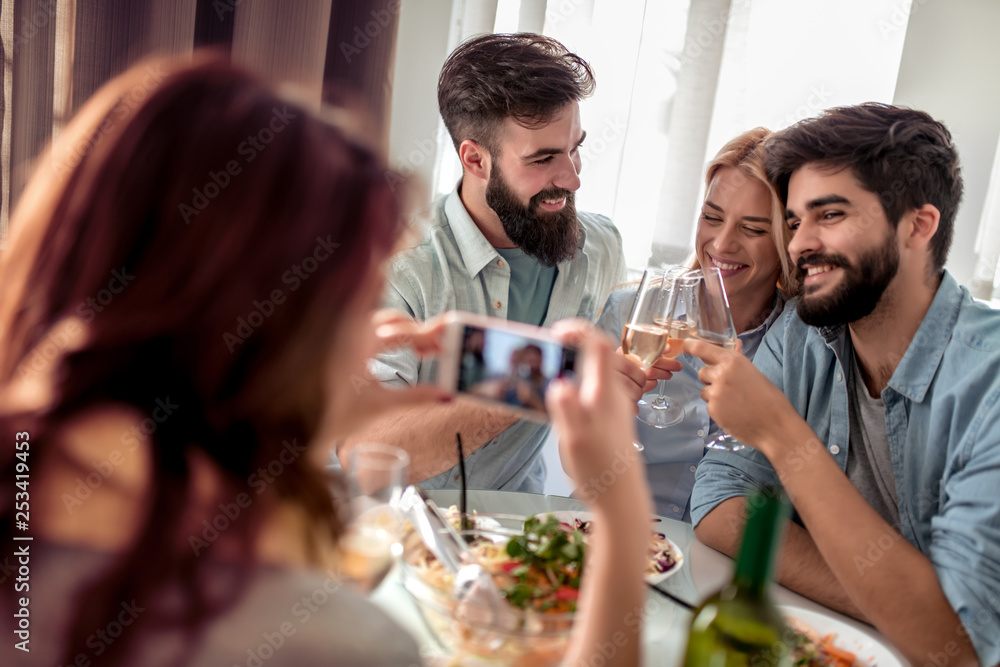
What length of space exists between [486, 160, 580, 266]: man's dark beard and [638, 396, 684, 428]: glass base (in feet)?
1.86

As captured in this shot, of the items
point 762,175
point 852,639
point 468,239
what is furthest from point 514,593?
point 762,175

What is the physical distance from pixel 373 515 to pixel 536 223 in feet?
4.36

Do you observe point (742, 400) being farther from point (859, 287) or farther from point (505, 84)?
point (505, 84)

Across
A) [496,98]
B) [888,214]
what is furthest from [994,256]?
[496,98]

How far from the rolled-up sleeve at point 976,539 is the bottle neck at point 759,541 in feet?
2.32

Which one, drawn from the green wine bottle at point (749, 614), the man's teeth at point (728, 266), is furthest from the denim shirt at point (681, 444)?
the green wine bottle at point (749, 614)

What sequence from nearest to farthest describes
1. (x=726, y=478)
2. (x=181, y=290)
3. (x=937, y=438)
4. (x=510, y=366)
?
1. (x=181, y=290)
2. (x=510, y=366)
3. (x=937, y=438)
4. (x=726, y=478)

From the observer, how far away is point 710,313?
1531 mm

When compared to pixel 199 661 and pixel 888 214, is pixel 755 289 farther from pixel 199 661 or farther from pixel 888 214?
pixel 199 661

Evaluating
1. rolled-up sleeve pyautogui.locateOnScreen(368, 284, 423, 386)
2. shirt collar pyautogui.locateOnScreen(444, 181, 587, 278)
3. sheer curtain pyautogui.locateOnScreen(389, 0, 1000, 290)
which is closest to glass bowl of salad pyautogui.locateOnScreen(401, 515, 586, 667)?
rolled-up sleeve pyautogui.locateOnScreen(368, 284, 423, 386)

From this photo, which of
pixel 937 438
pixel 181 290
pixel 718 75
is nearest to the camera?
pixel 181 290

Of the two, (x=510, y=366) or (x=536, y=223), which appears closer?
(x=510, y=366)

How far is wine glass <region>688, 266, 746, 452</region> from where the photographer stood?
1.52 meters

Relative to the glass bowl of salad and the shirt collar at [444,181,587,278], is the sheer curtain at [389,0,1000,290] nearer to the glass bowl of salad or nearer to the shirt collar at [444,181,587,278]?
the shirt collar at [444,181,587,278]
